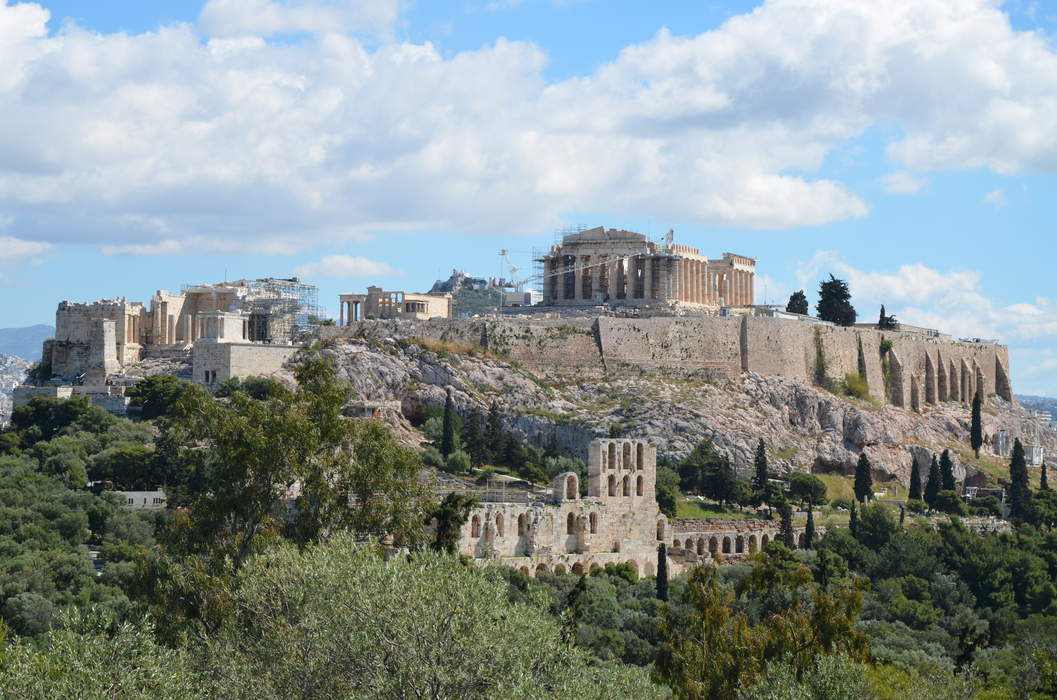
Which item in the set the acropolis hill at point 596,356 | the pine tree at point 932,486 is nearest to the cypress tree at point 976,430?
the acropolis hill at point 596,356

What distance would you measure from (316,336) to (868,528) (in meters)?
30.5

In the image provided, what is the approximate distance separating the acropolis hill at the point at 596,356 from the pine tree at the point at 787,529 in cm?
907

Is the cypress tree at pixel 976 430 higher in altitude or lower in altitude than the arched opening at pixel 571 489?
higher

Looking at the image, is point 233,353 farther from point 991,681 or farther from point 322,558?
point 322,558

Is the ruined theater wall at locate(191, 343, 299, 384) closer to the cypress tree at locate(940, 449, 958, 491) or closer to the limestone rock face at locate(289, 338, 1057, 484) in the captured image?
the limestone rock face at locate(289, 338, 1057, 484)

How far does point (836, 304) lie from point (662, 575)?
4789 cm

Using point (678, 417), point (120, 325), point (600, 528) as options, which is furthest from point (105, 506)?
point (678, 417)

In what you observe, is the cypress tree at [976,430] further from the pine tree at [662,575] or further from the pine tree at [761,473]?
the pine tree at [662,575]

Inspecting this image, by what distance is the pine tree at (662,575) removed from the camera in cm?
5725

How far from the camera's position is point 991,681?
1874 inches

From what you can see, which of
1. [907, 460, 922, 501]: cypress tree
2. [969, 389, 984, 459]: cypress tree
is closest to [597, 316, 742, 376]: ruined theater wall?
[907, 460, 922, 501]: cypress tree

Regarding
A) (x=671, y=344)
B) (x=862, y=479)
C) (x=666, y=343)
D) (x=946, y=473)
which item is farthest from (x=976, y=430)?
(x=666, y=343)

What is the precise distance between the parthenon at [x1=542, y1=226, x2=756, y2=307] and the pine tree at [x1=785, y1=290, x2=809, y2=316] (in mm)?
4120

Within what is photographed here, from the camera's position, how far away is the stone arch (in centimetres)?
10444
